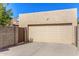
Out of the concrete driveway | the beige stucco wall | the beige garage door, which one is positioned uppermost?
the beige stucco wall

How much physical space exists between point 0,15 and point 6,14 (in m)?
1.85

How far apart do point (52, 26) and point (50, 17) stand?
1032 mm

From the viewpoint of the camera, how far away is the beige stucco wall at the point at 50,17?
1786 cm

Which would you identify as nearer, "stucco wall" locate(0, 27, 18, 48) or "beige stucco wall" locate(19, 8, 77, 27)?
"stucco wall" locate(0, 27, 18, 48)

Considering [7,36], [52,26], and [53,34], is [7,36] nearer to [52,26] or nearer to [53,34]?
[53,34]

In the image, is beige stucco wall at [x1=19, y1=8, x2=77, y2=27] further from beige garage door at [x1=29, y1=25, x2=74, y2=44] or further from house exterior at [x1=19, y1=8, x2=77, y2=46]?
beige garage door at [x1=29, y1=25, x2=74, y2=44]

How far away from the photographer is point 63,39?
60.4ft

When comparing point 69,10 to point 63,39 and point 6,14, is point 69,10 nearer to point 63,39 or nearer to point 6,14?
point 63,39

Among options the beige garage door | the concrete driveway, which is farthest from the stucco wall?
the beige garage door

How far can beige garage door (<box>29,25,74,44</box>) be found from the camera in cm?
1814

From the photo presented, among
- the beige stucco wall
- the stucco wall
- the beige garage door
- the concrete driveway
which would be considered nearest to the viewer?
the concrete driveway

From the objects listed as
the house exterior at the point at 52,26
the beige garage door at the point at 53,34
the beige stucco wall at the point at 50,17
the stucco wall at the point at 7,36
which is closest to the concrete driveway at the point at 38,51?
the stucco wall at the point at 7,36

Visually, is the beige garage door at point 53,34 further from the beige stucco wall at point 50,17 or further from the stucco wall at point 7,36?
the stucco wall at point 7,36

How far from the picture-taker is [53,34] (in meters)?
18.9
